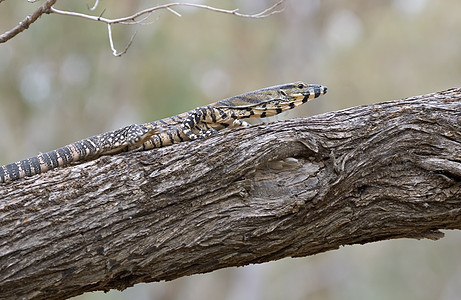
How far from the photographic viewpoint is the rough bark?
4.78 meters

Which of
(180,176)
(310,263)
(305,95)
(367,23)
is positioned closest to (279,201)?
(180,176)

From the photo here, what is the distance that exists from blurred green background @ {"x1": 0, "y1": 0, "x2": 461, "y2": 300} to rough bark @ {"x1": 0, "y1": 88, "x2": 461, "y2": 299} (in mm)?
13392

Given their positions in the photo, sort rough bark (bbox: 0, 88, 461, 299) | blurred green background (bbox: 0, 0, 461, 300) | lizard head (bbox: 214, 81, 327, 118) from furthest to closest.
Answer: blurred green background (bbox: 0, 0, 461, 300), lizard head (bbox: 214, 81, 327, 118), rough bark (bbox: 0, 88, 461, 299)

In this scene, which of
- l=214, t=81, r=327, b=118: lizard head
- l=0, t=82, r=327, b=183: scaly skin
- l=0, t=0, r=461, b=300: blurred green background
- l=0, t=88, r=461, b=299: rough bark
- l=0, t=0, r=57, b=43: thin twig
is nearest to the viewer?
l=0, t=88, r=461, b=299: rough bark

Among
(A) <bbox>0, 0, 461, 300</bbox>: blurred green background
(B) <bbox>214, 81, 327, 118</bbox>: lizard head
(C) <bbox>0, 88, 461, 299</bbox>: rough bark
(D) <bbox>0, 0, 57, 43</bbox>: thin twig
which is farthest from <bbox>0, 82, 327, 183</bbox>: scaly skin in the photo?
(A) <bbox>0, 0, 461, 300</bbox>: blurred green background

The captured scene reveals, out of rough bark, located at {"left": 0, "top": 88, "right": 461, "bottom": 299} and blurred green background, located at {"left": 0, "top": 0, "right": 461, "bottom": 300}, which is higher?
blurred green background, located at {"left": 0, "top": 0, "right": 461, "bottom": 300}

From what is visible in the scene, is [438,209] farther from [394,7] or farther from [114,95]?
[394,7]

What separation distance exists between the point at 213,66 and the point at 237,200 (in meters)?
19.4

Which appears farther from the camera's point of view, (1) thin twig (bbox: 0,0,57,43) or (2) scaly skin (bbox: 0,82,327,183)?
(2) scaly skin (bbox: 0,82,327,183)

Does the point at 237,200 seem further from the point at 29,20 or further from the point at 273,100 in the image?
the point at 29,20

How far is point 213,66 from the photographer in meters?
24.2

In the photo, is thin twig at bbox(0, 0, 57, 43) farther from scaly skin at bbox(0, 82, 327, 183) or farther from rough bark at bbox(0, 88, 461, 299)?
rough bark at bbox(0, 88, 461, 299)

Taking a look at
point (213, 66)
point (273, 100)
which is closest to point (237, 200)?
point (273, 100)

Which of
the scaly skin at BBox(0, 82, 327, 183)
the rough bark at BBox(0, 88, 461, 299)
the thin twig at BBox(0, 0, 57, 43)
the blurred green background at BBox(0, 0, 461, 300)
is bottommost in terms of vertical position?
the rough bark at BBox(0, 88, 461, 299)
